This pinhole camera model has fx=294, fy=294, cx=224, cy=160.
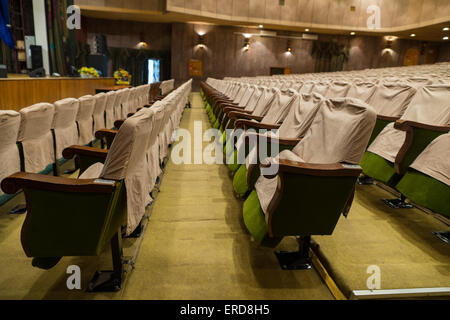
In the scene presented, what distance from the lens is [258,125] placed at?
2307mm

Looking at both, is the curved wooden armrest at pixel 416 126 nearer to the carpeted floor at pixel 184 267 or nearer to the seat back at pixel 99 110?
the carpeted floor at pixel 184 267

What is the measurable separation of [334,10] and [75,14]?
36.9 ft

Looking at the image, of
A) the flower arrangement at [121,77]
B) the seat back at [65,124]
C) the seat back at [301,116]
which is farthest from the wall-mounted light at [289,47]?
the seat back at [65,124]

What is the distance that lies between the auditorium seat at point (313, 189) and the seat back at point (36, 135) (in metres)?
1.56

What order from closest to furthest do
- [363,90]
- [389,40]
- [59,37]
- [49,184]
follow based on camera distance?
[49,184] < [363,90] < [59,37] < [389,40]

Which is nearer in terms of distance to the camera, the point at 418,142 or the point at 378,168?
the point at 418,142

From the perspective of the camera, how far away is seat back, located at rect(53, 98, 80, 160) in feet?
7.83

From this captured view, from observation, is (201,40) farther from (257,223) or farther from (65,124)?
(257,223)

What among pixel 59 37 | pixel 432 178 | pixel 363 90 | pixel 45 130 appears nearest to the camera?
pixel 432 178

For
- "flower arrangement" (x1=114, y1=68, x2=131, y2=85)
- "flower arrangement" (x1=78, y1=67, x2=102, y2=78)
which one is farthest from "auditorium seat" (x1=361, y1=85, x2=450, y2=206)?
"flower arrangement" (x1=114, y1=68, x2=131, y2=85)

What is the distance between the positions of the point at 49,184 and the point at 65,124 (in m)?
1.76

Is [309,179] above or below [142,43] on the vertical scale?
below

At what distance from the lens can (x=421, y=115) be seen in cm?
198

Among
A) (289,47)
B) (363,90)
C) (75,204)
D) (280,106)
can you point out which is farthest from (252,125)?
(289,47)
